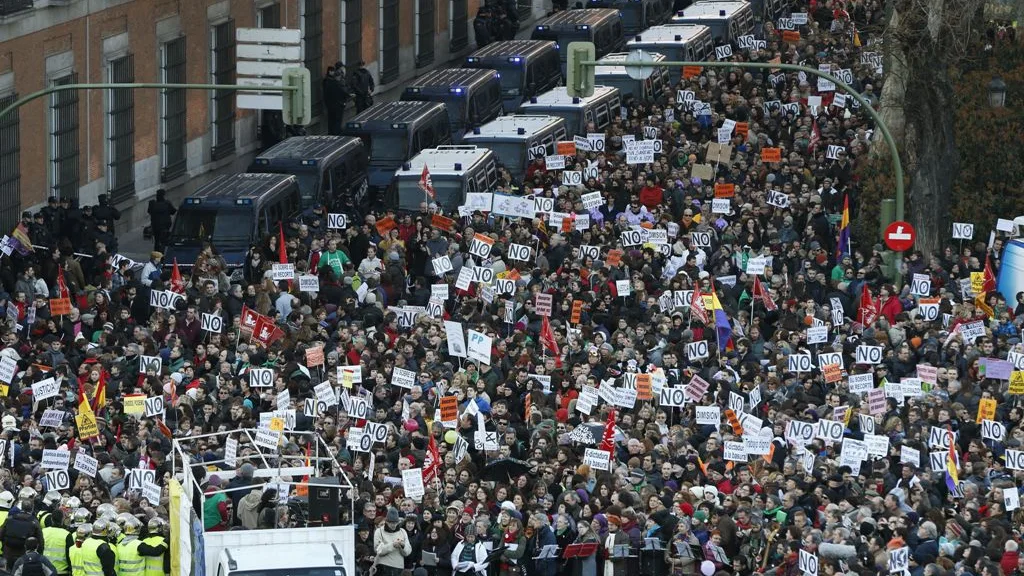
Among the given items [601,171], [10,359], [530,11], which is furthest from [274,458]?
[530,11]

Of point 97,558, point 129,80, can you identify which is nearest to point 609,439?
point 97,558

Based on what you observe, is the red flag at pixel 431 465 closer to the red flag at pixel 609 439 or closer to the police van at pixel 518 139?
the red flag at pixel 609 439

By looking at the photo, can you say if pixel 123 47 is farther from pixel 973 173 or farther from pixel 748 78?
pixel 973 173

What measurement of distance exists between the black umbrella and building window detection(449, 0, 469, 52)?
3472 cm

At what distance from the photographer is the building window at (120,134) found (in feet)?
151

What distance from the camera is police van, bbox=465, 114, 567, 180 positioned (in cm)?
4381

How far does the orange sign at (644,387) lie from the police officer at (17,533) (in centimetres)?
782

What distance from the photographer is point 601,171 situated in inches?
1651

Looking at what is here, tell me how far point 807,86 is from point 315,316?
14937 mm

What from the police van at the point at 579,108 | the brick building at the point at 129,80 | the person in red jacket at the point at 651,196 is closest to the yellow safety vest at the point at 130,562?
the person in red jacket at the point at 651,196

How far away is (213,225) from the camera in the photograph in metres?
39.9

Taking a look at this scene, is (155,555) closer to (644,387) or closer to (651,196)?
(644,387)

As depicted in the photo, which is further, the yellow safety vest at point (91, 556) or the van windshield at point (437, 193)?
the van windshield at point (437, 193)

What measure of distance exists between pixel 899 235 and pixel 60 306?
1154 centimetres
